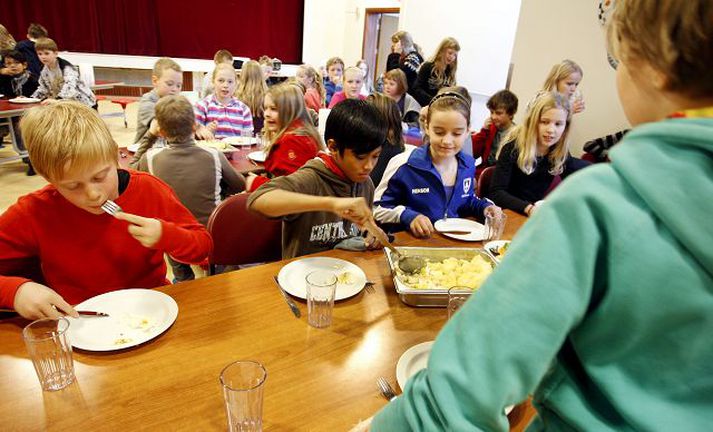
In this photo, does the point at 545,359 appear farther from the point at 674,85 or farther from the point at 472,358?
the point at 674,85

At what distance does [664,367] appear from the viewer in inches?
18.2

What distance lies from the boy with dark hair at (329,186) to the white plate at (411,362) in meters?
0.52

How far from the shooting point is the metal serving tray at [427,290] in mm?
1294

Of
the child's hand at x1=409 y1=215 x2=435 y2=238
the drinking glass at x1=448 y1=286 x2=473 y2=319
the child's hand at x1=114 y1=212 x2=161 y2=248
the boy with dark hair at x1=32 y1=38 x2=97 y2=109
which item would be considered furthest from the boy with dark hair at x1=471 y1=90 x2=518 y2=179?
the boy with dark hair at x1=32 y1=38 x2=97 y2=109

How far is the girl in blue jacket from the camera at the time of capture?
2.23 meters

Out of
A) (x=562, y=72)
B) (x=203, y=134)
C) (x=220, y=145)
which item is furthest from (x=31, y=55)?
(x=562, y=72)

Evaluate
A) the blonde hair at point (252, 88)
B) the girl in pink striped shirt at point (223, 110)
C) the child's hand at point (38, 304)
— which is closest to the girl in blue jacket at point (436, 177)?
the child's hand at point (38, 304)

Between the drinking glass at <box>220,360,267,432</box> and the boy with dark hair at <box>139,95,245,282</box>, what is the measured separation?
1.74m

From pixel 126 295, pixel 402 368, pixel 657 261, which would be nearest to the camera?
pixel 657 261

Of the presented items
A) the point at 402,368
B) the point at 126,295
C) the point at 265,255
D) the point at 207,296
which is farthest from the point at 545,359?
the point at 265,255

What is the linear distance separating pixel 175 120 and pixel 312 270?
153 cm

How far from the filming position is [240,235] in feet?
6.34

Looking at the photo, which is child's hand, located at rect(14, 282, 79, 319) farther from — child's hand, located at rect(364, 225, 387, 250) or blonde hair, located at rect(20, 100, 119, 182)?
child's hand, located at rect(364, 225, 387, 250)

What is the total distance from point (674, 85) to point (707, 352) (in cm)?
28
